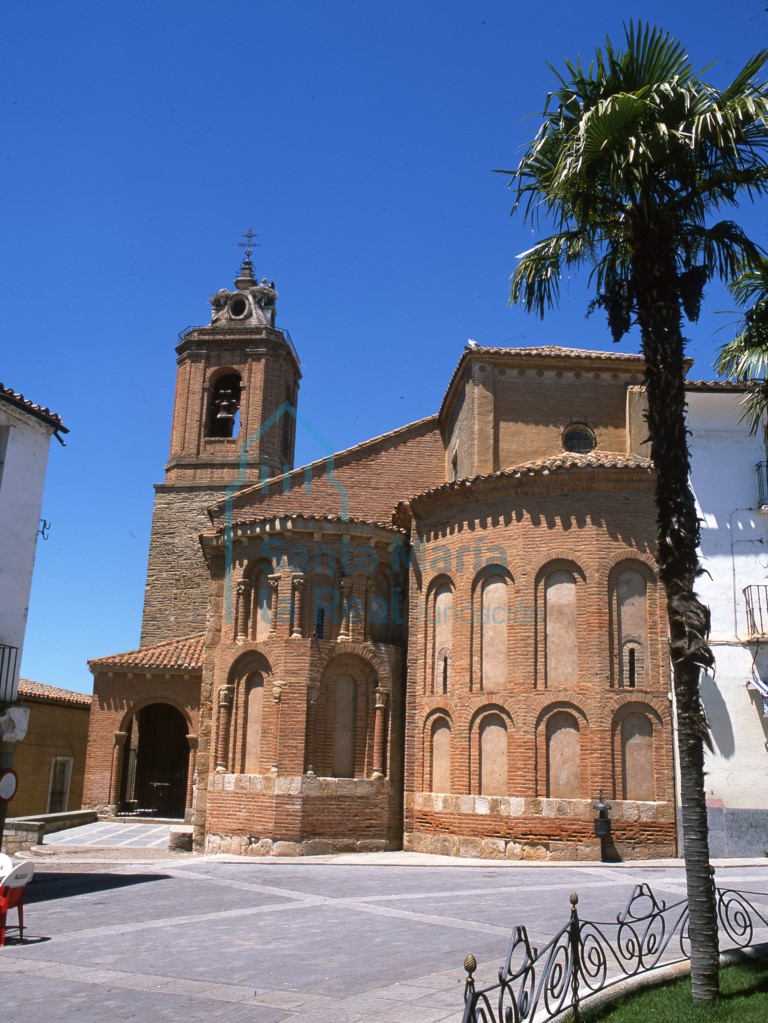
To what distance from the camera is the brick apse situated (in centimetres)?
1983

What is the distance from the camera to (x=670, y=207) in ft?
32.0

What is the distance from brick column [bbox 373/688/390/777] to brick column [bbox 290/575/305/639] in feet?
7.64

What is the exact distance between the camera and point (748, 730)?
1989 cm

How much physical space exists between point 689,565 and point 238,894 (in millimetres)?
9446

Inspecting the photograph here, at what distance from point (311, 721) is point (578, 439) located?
9.76 metres

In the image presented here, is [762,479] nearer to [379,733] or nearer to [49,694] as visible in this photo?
[379,733]

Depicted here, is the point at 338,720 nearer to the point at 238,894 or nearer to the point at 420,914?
the point at 238,894

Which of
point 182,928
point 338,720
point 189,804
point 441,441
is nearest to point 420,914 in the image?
point 182,928

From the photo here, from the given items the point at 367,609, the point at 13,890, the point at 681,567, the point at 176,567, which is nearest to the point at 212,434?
the point at 176,567

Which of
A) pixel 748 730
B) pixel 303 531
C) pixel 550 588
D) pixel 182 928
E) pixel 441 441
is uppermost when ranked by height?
pixel 441 441

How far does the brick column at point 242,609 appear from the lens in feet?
75.9

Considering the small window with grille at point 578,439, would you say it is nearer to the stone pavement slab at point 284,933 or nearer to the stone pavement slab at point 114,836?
the stone pavement slab at point 284,933

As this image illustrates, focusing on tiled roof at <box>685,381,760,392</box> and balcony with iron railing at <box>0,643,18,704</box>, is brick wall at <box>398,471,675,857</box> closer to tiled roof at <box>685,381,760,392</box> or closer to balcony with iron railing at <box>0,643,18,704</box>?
tiled roof at <box>685,381,760,392</box>

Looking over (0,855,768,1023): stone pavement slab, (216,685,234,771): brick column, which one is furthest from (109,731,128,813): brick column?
(0,855,768,1023): stone pavement slab
